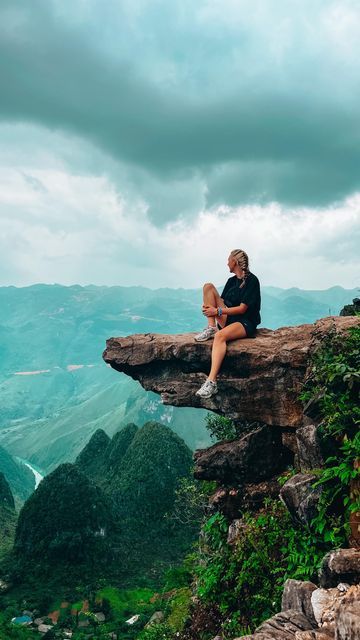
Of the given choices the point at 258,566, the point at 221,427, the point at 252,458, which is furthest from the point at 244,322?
the point at 221,427

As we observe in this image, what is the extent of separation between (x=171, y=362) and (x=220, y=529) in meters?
5.40

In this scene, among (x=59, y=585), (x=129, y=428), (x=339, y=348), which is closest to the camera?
(x=339, y=348)

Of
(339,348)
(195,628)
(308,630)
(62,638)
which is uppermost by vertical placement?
(339,348)

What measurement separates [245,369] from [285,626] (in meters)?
6.99

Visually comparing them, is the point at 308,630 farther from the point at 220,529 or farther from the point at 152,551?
the point at 152,551

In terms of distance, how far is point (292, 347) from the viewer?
11.9 metres

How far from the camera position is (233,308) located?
12.0 meters

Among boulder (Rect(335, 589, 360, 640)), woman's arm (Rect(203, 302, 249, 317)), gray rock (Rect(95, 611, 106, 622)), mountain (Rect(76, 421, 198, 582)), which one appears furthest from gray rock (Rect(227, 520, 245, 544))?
mountain (Rect(76, 421, 198, 582))

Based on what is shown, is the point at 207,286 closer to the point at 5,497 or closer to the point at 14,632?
the point at 14,632

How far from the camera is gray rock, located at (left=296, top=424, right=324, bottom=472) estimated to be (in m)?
8.85

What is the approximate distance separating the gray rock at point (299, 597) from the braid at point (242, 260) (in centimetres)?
734

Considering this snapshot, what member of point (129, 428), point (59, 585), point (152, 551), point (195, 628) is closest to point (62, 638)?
point (59, 585)

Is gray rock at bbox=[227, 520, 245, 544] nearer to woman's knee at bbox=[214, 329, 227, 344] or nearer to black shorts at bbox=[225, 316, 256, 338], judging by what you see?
woman's knee at bbox=[214, 329, 227, 344]

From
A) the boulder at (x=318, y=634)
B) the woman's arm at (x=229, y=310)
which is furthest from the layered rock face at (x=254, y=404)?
the boulder at (x=318, y=634)
